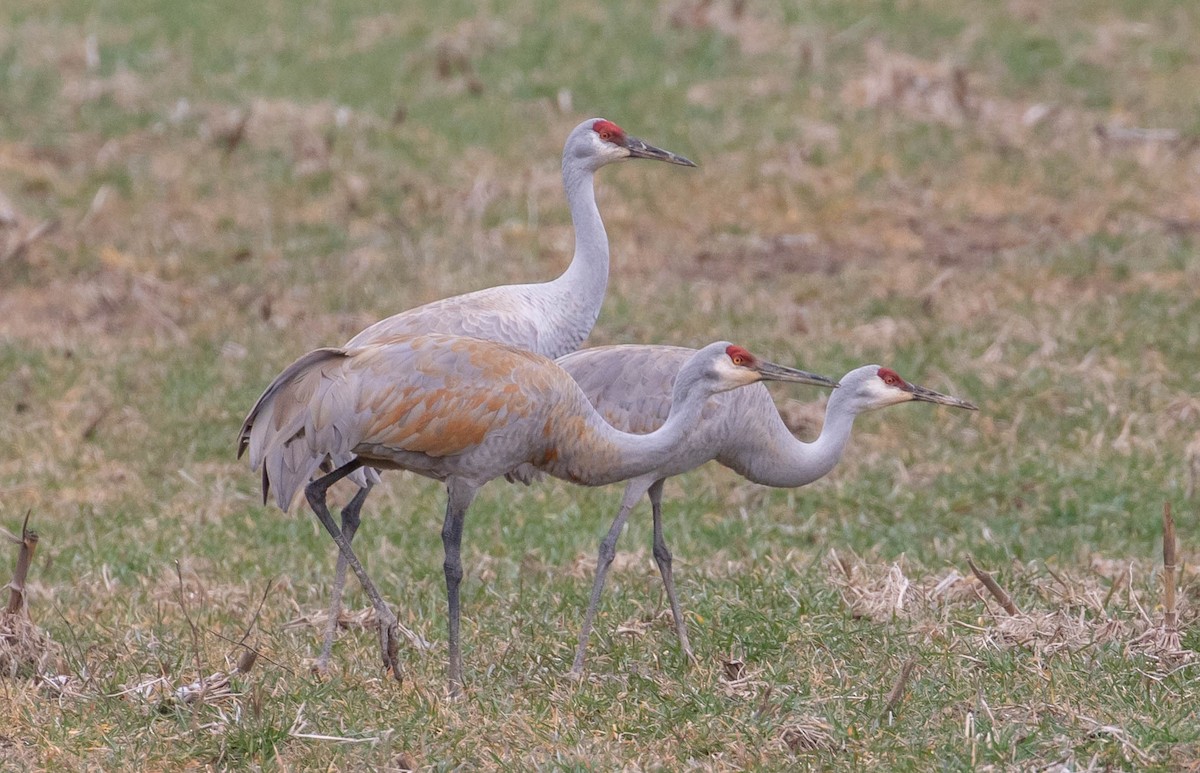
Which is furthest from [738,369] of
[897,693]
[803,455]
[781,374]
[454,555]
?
[897,693]

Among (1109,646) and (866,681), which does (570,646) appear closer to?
(866,681)

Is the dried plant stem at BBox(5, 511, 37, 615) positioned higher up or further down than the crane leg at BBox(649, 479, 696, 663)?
higher up

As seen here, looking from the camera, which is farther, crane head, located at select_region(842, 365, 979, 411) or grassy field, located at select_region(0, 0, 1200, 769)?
crane head, located at select_region(842, 365, 979, 411)

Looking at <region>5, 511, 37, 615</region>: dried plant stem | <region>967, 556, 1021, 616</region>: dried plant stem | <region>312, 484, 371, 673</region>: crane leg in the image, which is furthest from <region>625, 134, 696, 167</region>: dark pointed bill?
<region>5, 511, 37, 615</region>: dried plant stem

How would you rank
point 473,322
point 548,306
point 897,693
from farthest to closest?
point 548,306 < point 473,322 < point 897,693

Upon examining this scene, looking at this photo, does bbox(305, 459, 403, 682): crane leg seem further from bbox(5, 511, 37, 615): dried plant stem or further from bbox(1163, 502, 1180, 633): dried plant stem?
bbox(1163, 502, 1180, 633): dried plant stem

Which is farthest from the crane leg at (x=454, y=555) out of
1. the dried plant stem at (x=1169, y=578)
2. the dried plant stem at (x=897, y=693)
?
the dried plant stem at (x=1169, y=578)

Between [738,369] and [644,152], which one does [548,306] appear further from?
[738,369]

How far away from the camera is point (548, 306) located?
19.7 feet

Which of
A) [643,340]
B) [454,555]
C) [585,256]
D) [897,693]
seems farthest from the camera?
[643,340]

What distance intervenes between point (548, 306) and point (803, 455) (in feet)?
3.49

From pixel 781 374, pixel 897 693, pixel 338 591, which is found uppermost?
pixel 781 374

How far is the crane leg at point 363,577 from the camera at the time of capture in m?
4.69

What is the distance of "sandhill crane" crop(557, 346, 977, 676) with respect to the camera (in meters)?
5.31
